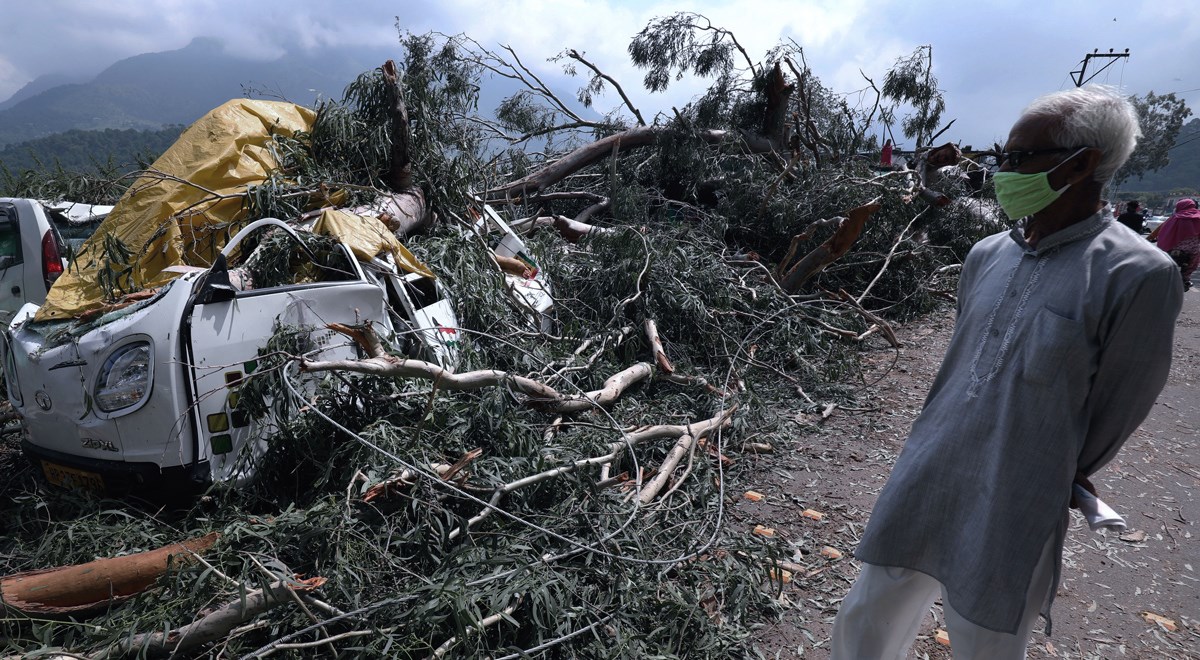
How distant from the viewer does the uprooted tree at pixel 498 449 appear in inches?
91.0

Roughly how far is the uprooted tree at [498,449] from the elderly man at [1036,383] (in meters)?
1.09

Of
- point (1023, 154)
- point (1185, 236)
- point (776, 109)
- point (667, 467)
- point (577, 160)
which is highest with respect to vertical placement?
point (776, 109)

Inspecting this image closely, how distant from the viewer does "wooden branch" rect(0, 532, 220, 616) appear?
230 cm

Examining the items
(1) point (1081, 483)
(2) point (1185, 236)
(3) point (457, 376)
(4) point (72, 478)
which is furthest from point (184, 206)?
(2) point (1185, 236)

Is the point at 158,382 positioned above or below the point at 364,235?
below

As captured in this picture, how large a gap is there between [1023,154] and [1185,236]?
1127 centimetres

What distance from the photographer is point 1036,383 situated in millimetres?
1554

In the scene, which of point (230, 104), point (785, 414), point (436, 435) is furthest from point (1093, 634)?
point (230, 104)

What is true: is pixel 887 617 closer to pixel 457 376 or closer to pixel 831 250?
pixel 457 376

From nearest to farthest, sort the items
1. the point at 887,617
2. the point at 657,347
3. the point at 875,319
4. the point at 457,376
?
the point at 887,617 < the point at 457,376 < the point at 657,347 < the point at 875,319

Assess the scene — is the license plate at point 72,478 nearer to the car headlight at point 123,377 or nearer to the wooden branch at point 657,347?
the car headlight at point 123,377

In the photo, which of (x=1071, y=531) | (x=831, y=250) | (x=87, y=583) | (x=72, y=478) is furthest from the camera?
(x=831, y=250)

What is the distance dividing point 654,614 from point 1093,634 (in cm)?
179

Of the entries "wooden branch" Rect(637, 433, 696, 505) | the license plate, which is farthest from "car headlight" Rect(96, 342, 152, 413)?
"wooden branch" Rect(637, 433, 696, 505)
